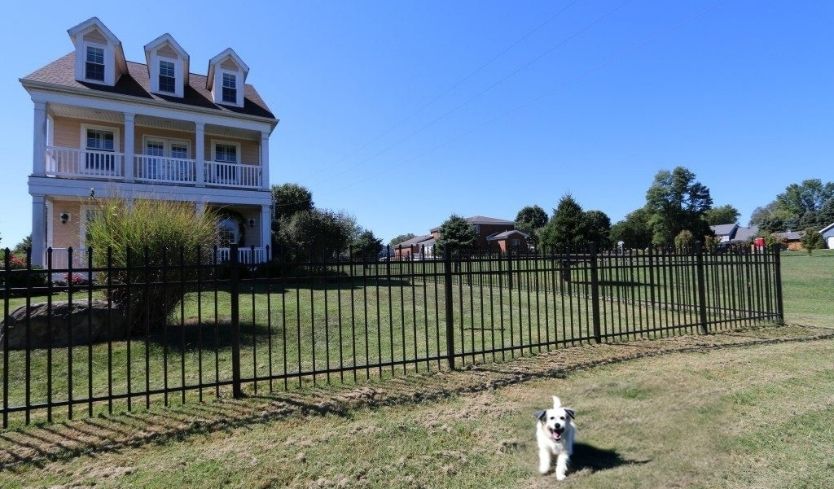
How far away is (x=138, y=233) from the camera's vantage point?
278 inches

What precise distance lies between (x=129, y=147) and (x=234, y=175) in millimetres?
3634

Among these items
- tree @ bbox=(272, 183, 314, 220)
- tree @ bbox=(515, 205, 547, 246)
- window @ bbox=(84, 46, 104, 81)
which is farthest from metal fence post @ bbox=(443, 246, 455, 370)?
tree @ bbox=(515, 205, 547, 246)

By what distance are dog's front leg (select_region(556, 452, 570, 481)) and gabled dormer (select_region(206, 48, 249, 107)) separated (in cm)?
1887

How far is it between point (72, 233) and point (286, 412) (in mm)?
16117

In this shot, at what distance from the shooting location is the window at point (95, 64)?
51.6ft

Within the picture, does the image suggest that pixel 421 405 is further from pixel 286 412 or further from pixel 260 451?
pixel 260 451

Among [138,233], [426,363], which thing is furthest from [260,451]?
[138,233]

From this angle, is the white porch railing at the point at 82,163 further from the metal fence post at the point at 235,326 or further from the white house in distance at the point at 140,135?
the metal fence post at the point at 235,326

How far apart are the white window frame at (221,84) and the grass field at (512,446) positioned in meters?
17.0

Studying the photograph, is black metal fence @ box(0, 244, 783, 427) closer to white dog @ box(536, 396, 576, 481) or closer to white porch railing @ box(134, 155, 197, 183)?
white dog @ box(536, 396, 576, 481)

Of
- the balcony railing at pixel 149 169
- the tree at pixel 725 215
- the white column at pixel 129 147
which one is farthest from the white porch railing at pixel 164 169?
the tree at pixel 725 215

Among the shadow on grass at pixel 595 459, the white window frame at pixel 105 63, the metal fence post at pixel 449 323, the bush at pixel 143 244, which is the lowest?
the shadow on grass at pixel 595 459

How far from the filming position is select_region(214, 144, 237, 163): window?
1896 cm

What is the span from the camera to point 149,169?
1571 cm
